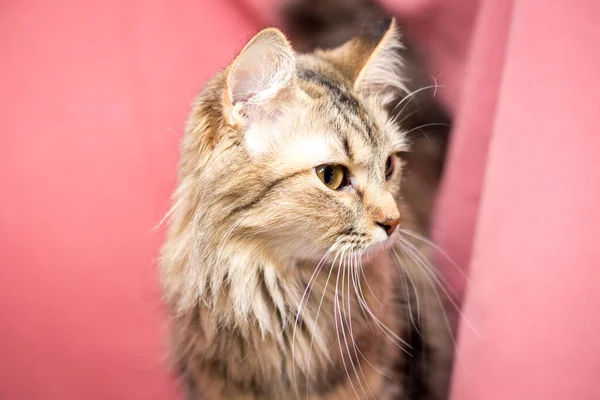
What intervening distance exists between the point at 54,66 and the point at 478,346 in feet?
3.17

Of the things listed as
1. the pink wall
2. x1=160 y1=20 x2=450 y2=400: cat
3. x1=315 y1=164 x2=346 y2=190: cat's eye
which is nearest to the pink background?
the pink wall

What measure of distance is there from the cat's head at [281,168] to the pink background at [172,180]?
0.28 feet

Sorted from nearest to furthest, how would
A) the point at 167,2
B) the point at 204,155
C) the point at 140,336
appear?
1. the point at 204,155
2. the point at 167,2
3. the point at 140,336

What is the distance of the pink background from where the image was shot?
77 centimetres

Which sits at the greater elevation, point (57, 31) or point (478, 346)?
point (57, 31)

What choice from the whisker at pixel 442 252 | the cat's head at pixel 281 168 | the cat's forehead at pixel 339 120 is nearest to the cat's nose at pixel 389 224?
the cat's head at pixel 281 168

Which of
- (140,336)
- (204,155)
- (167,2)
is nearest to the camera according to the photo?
(204,155)

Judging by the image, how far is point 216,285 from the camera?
2.55 ft

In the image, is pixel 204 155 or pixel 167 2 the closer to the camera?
pixel 204 155

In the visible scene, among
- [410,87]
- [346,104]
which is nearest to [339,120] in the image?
[346,104]

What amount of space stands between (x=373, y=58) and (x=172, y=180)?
465mm

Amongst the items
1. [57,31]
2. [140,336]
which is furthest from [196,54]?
[140,336]

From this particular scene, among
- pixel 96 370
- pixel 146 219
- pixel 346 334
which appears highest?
pixel 146 219

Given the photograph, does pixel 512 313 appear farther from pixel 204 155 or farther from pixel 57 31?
pixel 57 31
